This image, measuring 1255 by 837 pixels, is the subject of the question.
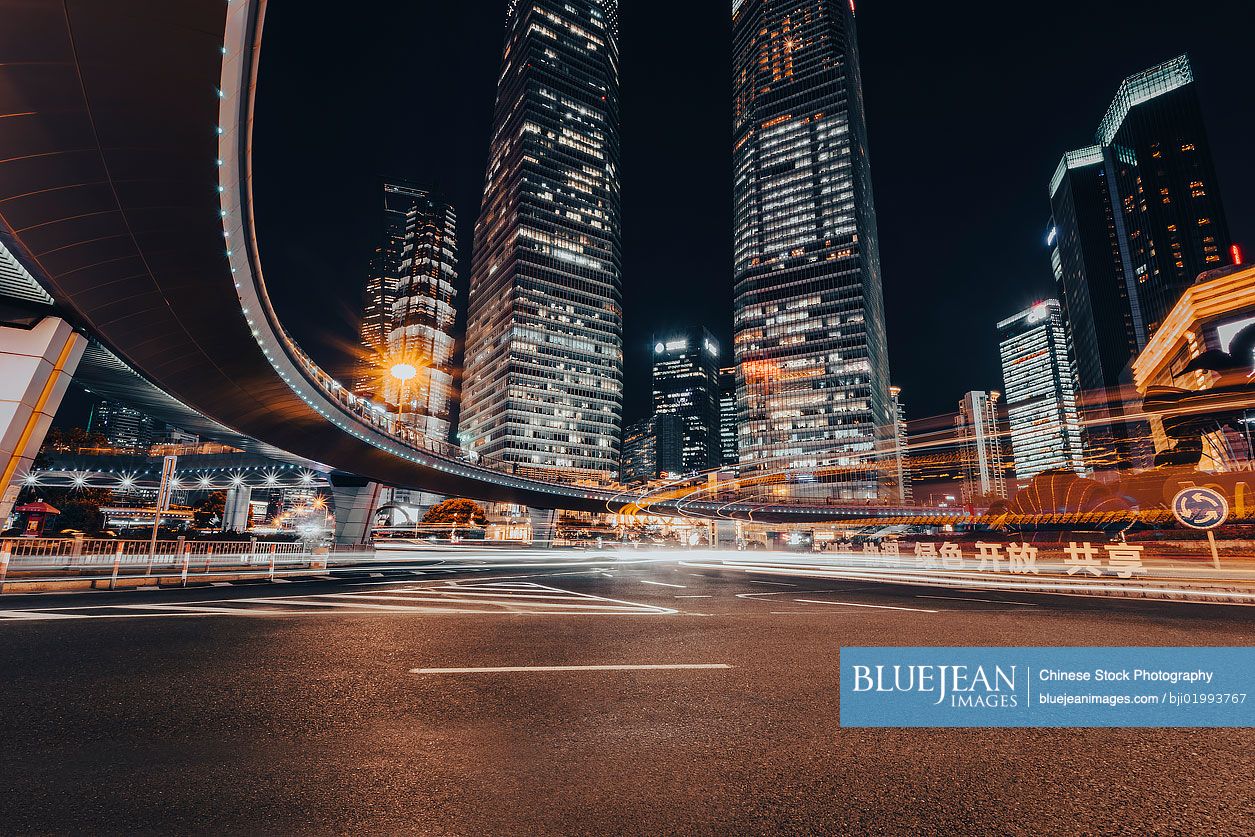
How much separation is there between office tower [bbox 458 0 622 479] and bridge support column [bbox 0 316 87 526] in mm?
123350

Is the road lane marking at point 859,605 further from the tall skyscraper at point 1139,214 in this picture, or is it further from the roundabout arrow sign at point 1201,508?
the tall skyscraper at point 1139,214

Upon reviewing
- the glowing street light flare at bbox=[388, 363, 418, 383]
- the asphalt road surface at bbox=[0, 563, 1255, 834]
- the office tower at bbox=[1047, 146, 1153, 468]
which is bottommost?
the asphalt road surface at bbox=[0, 563, 1255, 834]

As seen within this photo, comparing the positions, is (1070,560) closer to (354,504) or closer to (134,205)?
(134,205)

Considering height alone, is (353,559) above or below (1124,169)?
below

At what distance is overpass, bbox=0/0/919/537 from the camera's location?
31.9 feet

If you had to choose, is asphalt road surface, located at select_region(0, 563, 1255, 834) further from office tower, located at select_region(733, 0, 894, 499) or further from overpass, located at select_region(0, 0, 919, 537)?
office tower, located at select_region(733, 0, 894, 499)

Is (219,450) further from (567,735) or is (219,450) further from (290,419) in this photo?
(567,735)

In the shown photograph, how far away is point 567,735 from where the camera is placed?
395 cm

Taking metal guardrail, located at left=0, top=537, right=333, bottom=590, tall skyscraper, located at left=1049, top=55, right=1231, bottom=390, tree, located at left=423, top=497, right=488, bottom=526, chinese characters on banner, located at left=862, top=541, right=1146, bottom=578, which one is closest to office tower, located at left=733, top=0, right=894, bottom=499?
tall skyscraper, located at left=1049, top=55, right=1231, bottom=390

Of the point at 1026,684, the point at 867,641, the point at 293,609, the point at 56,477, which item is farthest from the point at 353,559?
the point at 56,477

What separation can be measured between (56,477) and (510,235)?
411ft

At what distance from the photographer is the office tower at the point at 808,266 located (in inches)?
5861

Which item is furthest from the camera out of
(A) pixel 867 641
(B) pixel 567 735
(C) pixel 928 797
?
(A) pixel 867 641

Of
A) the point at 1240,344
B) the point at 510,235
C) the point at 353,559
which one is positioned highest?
the point at 510,235
